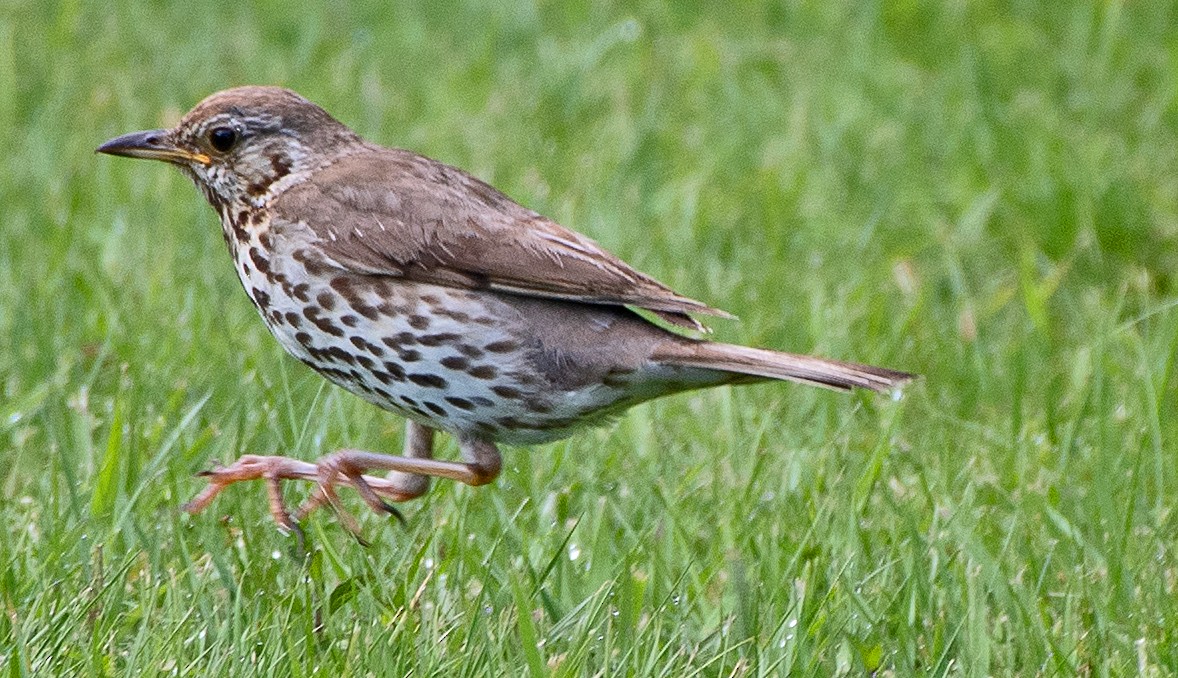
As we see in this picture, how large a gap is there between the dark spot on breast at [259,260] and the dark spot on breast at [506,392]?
61 cm

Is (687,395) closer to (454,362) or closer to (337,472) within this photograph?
(454,362)

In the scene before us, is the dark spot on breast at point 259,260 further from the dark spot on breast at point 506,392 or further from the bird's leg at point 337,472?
the dark spot on breast at point 506,392

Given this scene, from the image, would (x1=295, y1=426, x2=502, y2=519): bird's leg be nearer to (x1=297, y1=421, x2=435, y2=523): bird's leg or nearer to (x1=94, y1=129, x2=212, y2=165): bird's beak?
(x1=297, y1=421, x2=435, y2=523): bird's leg

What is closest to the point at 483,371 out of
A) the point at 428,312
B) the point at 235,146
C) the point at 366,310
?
the point at 428,312

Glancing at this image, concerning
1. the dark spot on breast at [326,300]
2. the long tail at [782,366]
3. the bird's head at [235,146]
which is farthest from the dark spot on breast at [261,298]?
the long tail at [782,366]

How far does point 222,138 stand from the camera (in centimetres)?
489

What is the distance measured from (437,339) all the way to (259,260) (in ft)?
1.64

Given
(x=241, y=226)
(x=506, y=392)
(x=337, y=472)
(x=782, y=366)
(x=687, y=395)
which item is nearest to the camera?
(x=782, y=366)

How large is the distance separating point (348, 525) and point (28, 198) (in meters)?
3.41

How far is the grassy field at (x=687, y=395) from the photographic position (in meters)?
4.18

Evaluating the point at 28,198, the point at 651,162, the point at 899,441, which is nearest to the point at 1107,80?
the point at 651,162

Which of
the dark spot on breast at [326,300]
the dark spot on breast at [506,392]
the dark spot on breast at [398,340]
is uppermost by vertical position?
the dark spot on breast at [326,300]

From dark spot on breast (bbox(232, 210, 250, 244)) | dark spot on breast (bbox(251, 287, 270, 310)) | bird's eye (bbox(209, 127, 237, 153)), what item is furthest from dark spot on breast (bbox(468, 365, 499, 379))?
bird's eye (bbox(209, 127, 237, 153))

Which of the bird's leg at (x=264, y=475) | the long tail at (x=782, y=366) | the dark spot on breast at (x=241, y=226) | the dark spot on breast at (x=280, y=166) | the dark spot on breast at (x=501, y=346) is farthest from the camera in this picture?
the dark spot on breast at (x=280, y=166)
